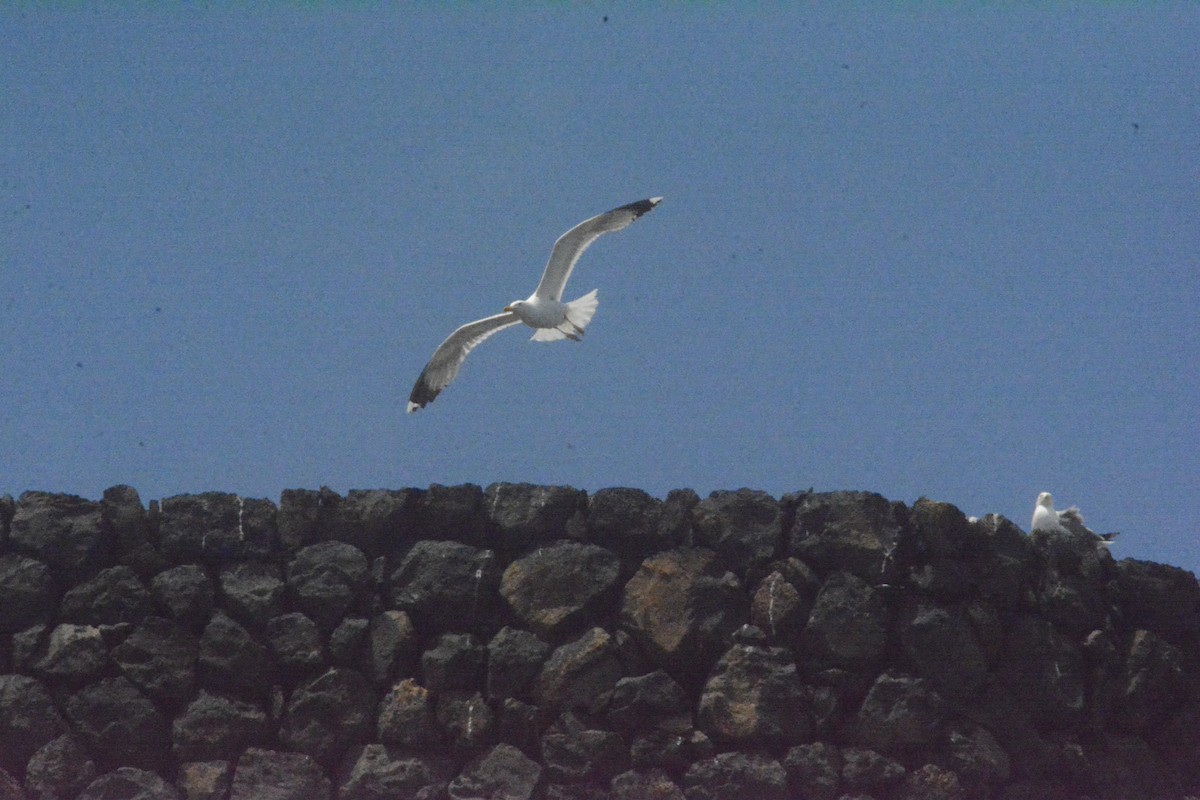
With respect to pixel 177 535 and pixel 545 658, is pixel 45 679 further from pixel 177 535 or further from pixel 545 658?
pixel 545 658

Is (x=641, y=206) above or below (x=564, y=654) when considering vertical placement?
above

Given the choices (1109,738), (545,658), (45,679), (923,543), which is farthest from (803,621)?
(45,679)

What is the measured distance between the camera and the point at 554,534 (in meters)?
7.22

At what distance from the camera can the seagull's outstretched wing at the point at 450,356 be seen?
390 inches

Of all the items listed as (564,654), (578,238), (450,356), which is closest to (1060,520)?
(564,654)

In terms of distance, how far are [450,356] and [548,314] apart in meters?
0.89

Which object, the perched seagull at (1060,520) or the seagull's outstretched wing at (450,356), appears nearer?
the perched seagull at (1060,520)

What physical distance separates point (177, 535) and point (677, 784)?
10.7 feet

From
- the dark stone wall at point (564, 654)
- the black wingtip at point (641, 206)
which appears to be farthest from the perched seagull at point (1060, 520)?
the black wingtip at point (641, 206)

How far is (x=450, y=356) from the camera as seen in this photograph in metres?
10.0

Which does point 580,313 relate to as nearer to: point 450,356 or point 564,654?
point 450,356

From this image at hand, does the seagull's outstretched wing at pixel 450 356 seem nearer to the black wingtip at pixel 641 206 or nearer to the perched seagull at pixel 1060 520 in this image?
the black wingtip at pixel 641 206

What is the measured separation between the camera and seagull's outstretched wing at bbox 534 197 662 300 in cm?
970

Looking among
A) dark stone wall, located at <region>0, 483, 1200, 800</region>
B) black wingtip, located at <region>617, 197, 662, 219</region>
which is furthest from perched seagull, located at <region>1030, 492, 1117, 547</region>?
black wingtip, located at <region>617, 197, 662, 219</region>
